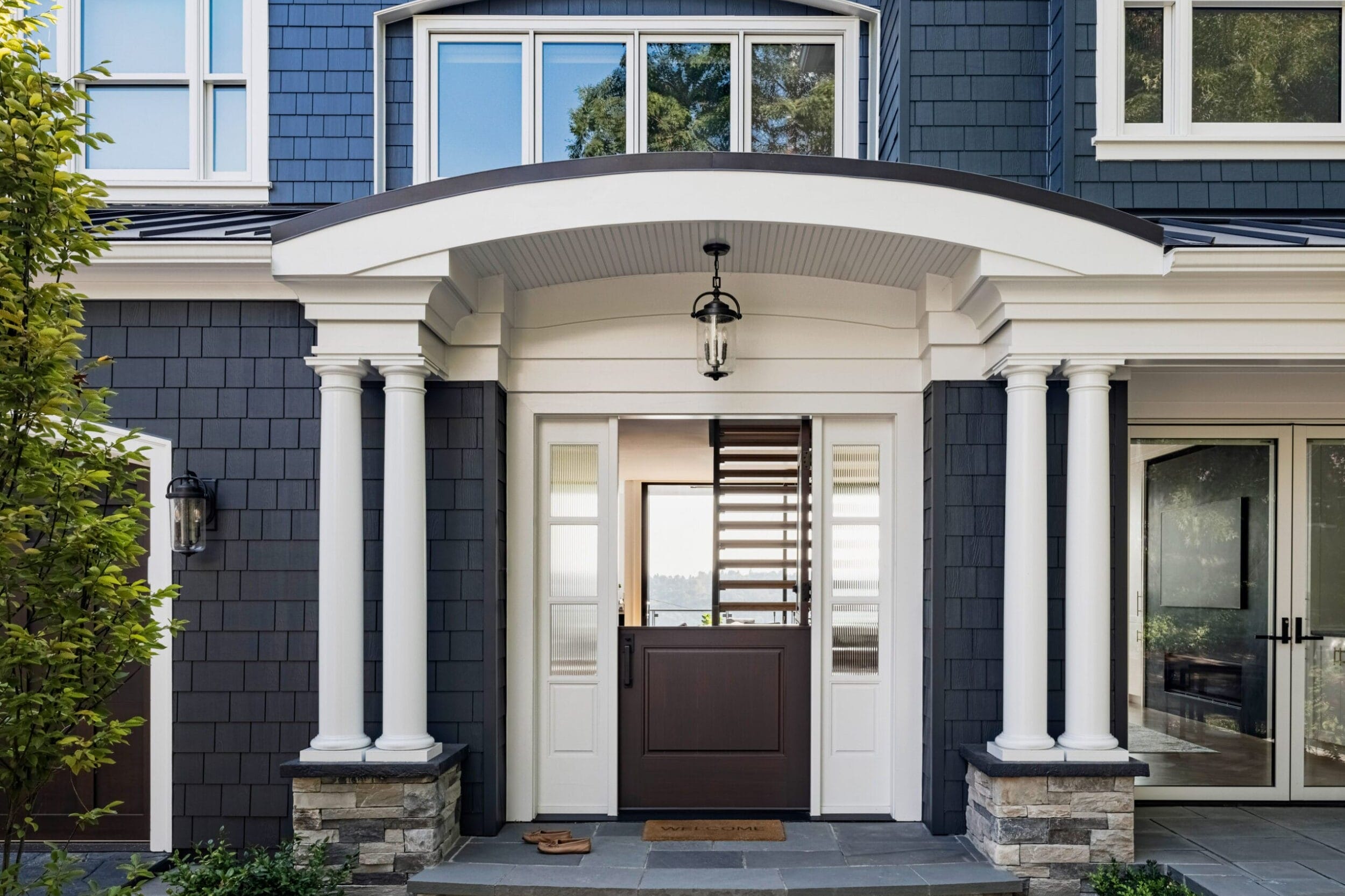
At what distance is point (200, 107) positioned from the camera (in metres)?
5.64

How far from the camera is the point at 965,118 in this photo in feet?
17.2

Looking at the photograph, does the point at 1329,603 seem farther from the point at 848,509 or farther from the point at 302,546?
the point at 302,546

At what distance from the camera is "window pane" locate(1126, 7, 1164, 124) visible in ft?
17.2

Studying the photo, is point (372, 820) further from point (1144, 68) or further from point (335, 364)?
point (1144, 68)

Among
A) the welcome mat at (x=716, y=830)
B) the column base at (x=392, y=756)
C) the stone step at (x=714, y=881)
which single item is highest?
the column base at (x=392, y=756)

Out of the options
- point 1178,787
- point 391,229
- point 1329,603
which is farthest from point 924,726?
point 391,229

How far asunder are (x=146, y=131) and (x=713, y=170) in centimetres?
340

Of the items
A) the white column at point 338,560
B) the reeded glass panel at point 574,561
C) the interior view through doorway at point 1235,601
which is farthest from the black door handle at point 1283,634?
the white column at point 338,560

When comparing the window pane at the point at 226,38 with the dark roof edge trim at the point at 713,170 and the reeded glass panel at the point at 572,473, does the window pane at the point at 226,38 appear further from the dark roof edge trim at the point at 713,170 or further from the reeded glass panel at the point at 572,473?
the reeded glass panel at the point at 572,473

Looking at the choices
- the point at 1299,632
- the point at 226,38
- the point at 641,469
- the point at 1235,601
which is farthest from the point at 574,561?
the point at 1299,632

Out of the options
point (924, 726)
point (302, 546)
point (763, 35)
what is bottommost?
point (924, 726)

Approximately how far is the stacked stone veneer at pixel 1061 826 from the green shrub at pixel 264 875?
8.97 feet

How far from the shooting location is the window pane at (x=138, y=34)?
568 centimetres

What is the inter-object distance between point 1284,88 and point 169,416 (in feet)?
18.8
